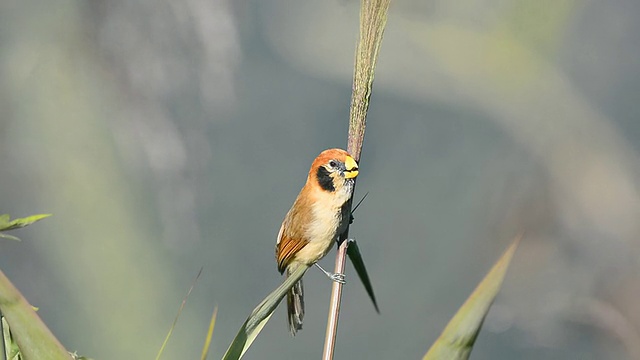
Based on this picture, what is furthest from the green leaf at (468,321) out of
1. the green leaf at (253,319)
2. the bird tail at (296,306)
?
the bird tail at (296,306)

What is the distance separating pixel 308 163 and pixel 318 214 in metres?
2.44

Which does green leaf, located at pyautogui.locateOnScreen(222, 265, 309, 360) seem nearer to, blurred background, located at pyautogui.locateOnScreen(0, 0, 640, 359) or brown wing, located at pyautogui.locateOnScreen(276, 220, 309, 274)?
brown wing, located at pyautogui.locateOnScreen(276, 220, 309, 274)

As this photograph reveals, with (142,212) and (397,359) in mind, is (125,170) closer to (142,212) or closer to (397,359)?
(142,212)

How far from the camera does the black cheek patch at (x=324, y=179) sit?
4.23 feet

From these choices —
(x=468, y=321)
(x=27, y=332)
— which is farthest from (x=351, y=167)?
(x=27, y=332)

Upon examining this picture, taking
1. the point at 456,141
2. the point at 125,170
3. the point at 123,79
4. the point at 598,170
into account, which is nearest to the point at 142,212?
the point at 125,170

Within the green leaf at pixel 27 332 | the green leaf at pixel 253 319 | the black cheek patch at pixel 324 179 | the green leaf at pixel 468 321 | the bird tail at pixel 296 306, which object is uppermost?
the black cheek patch at pixel 324 179

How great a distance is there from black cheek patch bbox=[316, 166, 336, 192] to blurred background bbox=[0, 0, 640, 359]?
680mm

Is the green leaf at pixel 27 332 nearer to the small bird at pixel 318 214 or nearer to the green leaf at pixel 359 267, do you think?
the green leaf at pixel 359 267

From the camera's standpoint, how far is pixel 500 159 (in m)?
4.02

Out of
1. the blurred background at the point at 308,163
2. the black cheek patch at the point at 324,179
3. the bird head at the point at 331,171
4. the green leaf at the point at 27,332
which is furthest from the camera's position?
the blurred background at the point at 308,163

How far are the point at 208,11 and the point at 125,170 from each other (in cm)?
53

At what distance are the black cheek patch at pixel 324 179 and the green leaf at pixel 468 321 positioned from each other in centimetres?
59

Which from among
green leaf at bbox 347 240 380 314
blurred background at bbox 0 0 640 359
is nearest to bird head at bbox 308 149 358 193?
green leaf at bbox 347 240 380 314
